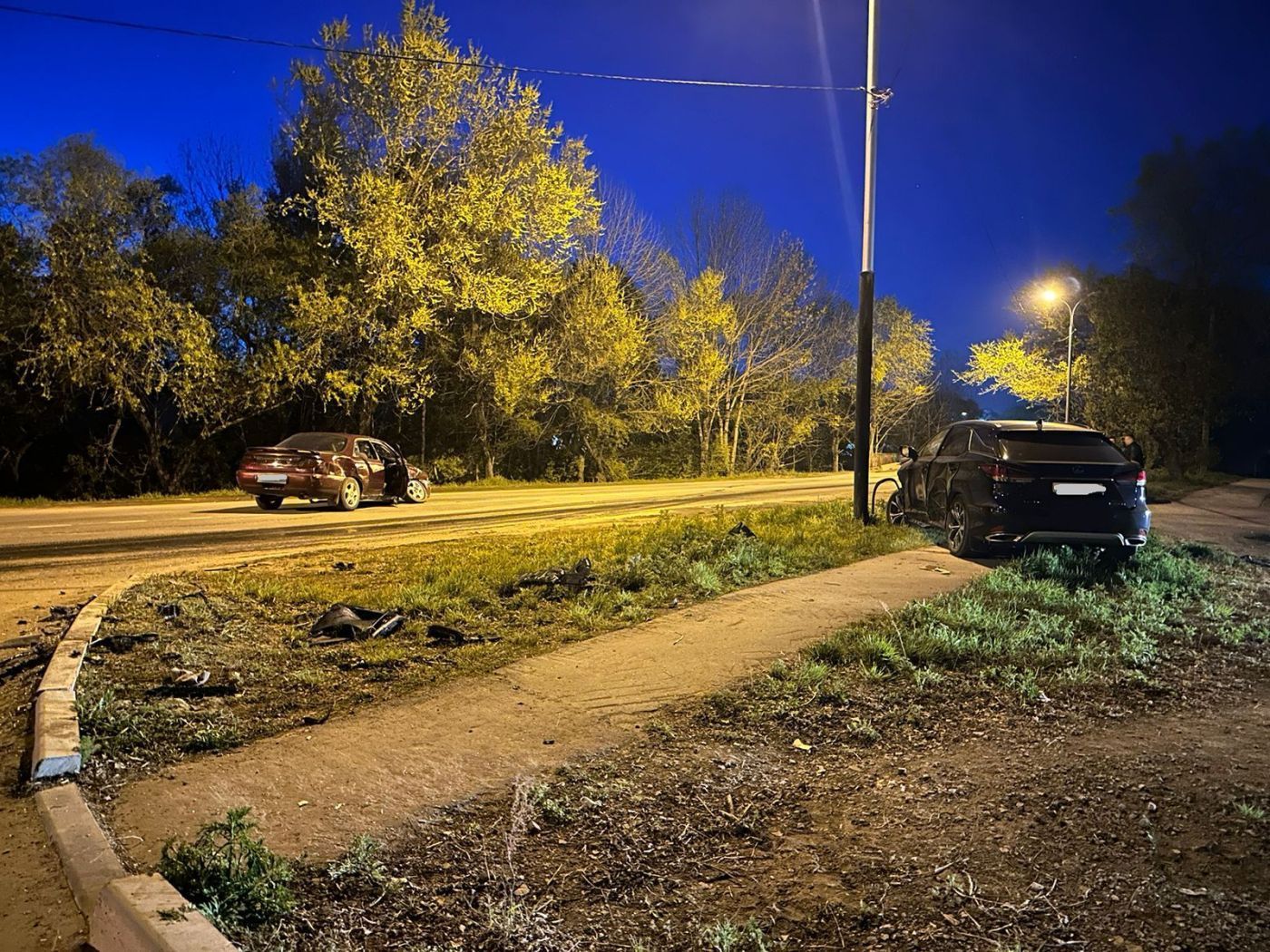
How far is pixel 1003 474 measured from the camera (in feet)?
30.8

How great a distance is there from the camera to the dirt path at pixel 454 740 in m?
3.52

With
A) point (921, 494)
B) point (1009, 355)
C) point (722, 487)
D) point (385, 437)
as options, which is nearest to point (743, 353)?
point (1009, 355)

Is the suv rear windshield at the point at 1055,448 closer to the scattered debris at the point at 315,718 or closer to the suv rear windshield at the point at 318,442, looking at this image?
the scattered debris at the point at 315,718

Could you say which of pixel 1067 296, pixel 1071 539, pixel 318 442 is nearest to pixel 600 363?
pixel 318 442

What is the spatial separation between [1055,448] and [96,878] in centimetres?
953

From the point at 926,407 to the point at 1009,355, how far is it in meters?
30.5

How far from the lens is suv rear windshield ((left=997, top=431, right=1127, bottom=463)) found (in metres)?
9.45

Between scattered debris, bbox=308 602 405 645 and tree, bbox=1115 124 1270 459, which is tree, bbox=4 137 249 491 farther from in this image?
tree, bbox=1115 124 1270 459

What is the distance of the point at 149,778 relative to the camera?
3877mm

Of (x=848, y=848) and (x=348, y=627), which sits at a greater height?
(x=348, y=627)

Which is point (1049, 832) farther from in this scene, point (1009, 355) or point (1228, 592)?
point (1009, 355)

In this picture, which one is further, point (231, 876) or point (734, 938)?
point (231, 876)

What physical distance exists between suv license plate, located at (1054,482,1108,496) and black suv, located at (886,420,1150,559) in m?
0.01

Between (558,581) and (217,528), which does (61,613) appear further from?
(217,528)
